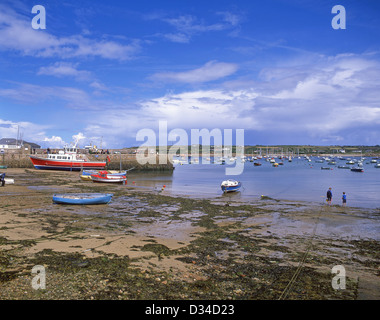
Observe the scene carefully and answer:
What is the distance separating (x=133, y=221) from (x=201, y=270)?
971 centimetres

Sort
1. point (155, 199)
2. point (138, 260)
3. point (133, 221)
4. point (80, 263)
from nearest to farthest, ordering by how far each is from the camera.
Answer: point (80, 263)
point (138, 260)
point (133, 221)
point (155, 199)

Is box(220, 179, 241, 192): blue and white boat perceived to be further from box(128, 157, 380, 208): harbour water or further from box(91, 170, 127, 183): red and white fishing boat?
box(91, 170, 127, 183): red and white fishing boat

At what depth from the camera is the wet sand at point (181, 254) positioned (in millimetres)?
8914

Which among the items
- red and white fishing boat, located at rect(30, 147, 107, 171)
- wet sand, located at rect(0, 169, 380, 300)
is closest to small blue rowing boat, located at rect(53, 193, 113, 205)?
wet sand, located at rect(0, 169, 380, 300)

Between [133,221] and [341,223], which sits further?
[341,223]

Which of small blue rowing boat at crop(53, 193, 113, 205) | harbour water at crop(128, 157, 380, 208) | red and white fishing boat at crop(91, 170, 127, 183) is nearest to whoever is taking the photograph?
small blue rowing boat at crop(53, 193, 113, 205)

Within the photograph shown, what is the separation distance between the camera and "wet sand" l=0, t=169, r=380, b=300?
29.2 feet

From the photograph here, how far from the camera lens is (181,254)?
1248 centimetres

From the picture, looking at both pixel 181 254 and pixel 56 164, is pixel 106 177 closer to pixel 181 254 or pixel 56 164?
pixel 56 164

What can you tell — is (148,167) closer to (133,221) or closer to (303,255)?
(133,221)

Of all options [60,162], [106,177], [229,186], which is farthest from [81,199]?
[60,162]
